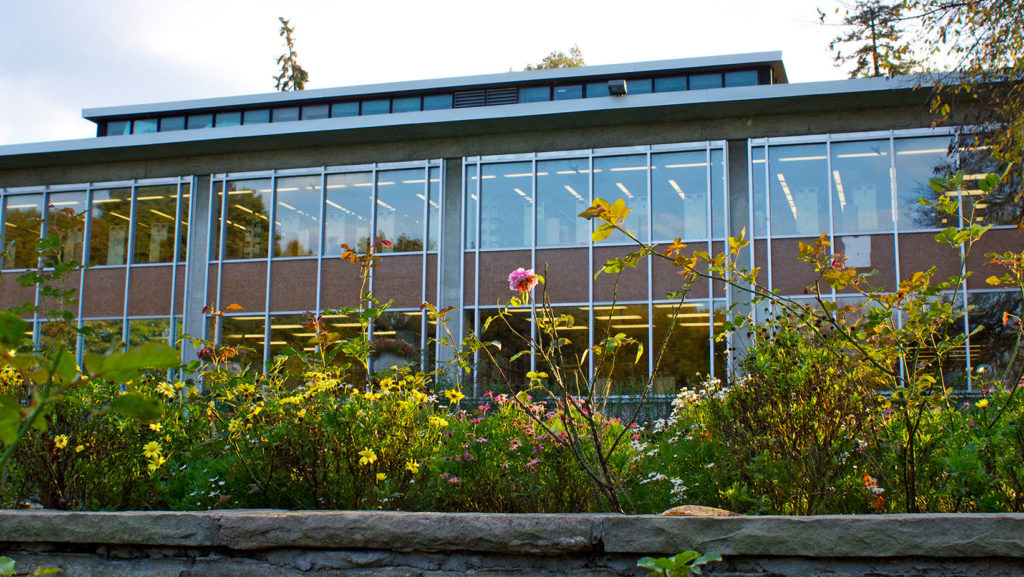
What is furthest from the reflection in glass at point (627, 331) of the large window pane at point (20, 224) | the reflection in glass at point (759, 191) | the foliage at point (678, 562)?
the large window pane at point (20, 224)

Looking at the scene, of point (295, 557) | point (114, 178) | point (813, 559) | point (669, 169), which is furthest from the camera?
point (114, 178)

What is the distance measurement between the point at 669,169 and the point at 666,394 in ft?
15.1

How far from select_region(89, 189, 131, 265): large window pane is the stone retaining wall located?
1577cm

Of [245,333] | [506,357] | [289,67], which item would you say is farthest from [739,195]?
[289,67]

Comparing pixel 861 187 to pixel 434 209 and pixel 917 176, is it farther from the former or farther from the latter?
pixel 434 209

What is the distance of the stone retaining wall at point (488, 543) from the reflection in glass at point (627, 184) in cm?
1250

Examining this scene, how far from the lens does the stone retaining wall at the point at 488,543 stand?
2.40 m

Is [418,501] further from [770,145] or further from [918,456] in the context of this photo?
[770,145]

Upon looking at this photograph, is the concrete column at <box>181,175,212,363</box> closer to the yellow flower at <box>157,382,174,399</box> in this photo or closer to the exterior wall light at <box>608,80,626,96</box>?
the exterior wall light at <box>608,80,626,96</box>

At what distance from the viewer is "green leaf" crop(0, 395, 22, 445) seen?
946 millimetres

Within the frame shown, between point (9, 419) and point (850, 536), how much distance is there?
7.43 feet

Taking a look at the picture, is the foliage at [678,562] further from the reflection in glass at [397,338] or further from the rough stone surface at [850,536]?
the reflection in glass at [397,338]

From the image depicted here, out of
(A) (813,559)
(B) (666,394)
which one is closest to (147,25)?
(A) (813,559)

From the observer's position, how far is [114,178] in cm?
1747
